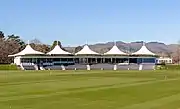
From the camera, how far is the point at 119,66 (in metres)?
131

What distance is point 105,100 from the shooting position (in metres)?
28.0

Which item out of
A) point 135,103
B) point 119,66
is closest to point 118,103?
point 135,103

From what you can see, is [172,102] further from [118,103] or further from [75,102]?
[75,102]

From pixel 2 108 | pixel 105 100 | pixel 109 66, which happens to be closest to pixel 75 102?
pixel 105 100

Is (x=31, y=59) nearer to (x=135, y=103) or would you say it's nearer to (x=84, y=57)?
(x=84, y=57)

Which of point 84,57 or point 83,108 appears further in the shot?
point 84,57

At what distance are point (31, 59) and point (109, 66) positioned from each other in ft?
87.0

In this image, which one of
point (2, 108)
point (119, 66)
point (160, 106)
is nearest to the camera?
point (2, 108)

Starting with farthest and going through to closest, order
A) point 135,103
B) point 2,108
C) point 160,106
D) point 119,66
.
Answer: point 119,66 < point 135,103 < point 160,106 < point 2,108

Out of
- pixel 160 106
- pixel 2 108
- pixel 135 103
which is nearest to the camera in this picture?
pixel 2 108

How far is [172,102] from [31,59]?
108 metres

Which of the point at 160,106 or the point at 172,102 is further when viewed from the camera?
the point at 172,102

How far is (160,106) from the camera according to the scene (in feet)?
82.0

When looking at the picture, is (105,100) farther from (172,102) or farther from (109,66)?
(109,66)
